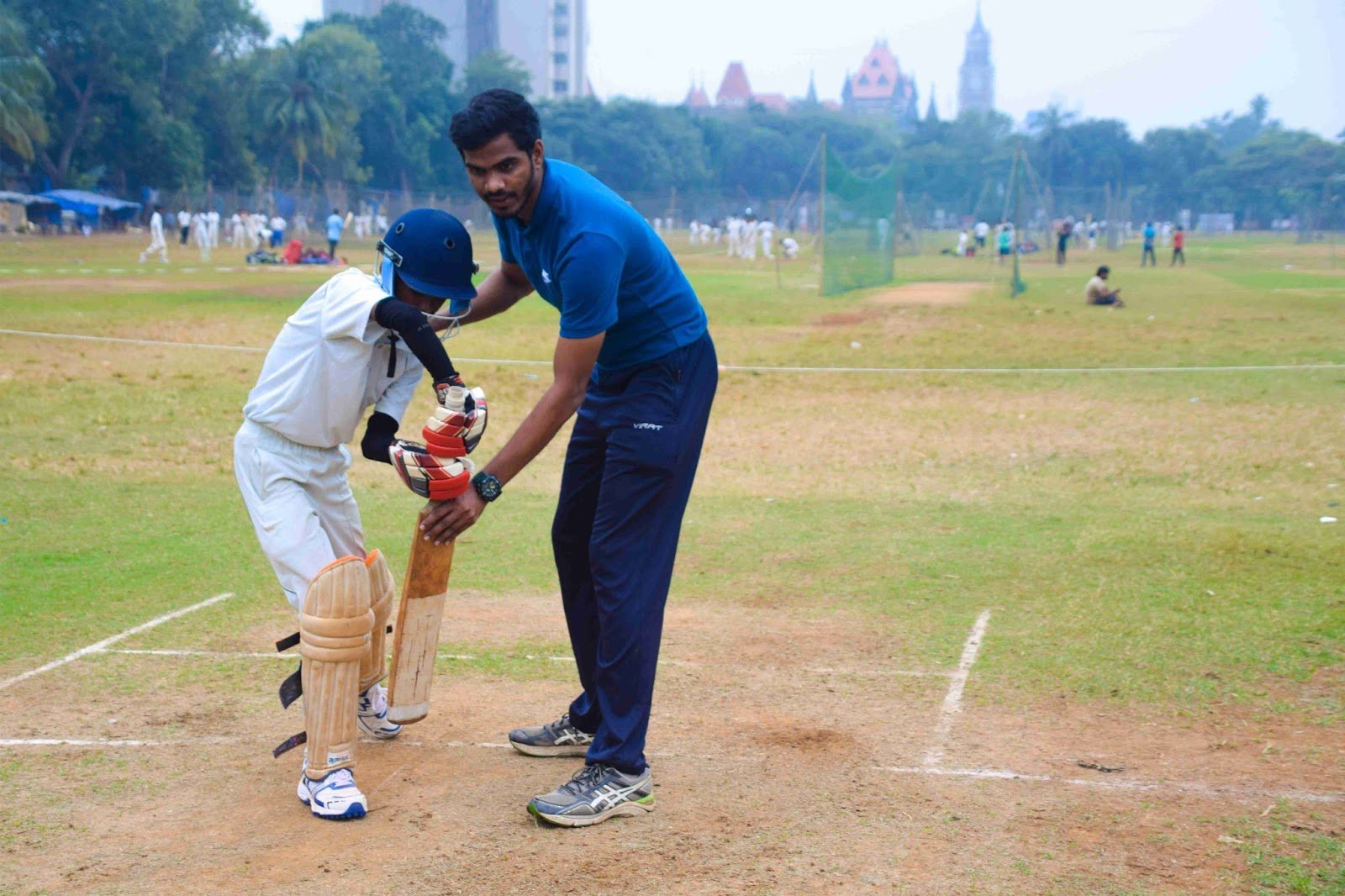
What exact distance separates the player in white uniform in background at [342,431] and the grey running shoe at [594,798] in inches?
22.7

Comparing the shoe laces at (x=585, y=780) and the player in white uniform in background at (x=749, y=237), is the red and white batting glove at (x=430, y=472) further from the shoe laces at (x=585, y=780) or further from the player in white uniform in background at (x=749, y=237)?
the player in white uniform in background at (x=749, y=237)

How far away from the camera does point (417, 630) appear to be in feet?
14.3

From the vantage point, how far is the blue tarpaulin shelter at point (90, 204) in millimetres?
57562

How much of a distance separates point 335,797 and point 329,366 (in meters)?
1.31

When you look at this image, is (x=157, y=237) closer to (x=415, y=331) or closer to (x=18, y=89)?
(x=18, y=89)

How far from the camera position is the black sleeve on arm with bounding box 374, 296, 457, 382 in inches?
153

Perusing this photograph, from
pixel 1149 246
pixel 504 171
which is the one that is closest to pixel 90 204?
pixel 1149 246

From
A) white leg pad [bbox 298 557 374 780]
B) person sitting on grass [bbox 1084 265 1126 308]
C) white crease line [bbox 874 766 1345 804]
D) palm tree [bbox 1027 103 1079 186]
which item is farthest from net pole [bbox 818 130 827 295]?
palm tree [bbox 1027 103 1079 186]

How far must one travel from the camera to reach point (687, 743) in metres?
4.78

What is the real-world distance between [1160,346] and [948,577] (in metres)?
13.0

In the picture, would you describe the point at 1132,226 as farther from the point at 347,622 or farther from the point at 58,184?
the point at 347,622

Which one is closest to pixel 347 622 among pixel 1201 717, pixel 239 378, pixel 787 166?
pixel 1201 717

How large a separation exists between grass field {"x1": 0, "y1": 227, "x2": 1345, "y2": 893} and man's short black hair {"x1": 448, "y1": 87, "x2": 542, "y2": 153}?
6.67 ft

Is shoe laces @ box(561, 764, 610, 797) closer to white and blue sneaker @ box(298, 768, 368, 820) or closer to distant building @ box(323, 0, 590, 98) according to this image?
white and blue sneaker @ box(298, 768, 368, 820)
